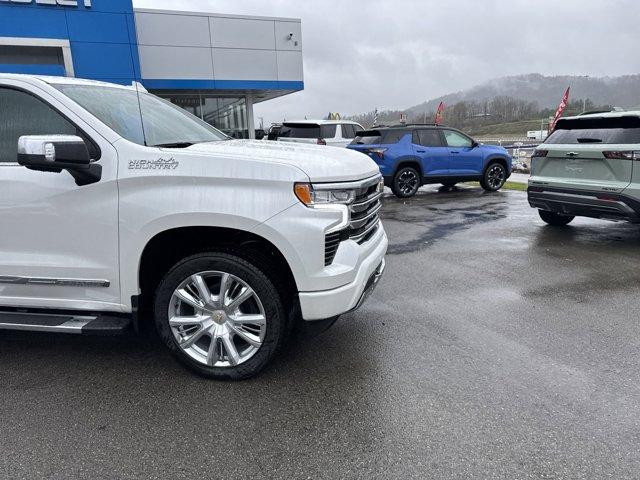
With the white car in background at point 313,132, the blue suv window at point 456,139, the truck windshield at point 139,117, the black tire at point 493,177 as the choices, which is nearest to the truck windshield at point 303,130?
the white car in background at point 313,132

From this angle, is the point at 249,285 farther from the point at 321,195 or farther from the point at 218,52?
the point at 218,52

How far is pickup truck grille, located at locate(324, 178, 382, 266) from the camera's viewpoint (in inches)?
109

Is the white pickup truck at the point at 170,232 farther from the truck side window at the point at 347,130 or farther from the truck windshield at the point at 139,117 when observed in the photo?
the truck side window at the point at 347,130

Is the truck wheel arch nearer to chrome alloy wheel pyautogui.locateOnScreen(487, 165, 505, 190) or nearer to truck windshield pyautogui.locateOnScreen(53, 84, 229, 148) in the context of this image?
truck windshield pyautogui.locateOnScreen(53, 84, 229, 148)

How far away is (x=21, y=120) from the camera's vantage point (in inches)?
120

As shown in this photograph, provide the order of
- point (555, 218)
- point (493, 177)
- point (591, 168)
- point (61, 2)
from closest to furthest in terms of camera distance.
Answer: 1. point (591, 168)
2. point (555, 218)
3. point (493, 177)
4. point (61, 2)

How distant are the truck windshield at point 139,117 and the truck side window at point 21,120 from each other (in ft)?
0.61

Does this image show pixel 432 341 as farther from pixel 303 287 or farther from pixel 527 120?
pixel 527 120

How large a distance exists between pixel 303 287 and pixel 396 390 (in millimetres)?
923

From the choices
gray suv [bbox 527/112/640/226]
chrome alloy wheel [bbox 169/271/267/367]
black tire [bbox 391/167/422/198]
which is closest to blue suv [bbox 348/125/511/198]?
black tire [bbox 391/167/422/198]

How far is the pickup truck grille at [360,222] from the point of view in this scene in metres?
2.78

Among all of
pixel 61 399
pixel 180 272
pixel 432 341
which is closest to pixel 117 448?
pixel 61 399

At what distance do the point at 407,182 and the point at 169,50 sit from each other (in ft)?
41.7

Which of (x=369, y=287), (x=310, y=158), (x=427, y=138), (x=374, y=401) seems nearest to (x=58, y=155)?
(x=310, y=158)
